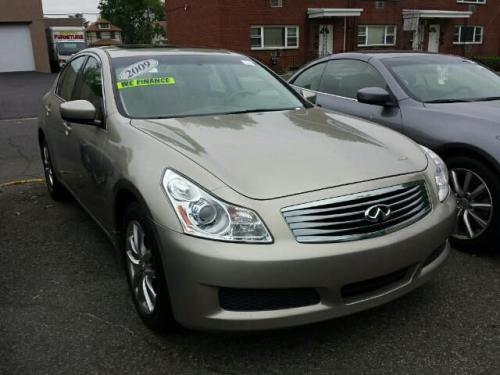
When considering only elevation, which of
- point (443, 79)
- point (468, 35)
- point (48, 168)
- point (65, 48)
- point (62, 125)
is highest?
point (443, 79)

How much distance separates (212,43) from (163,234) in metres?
23.8

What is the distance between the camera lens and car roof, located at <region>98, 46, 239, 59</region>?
3.95 meters

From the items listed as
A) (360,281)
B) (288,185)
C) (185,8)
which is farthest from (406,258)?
(185,8)

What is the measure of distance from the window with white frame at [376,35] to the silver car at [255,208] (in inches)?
1016

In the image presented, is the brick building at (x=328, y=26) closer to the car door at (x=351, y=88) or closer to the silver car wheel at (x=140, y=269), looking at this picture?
the car door at (x=351, y=88)

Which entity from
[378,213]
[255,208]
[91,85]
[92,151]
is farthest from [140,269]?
[91,85]

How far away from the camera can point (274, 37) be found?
83.8 ft

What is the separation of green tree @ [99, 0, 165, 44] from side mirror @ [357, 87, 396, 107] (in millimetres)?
64939

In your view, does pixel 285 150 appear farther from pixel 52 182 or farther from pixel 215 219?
pixel 52 182

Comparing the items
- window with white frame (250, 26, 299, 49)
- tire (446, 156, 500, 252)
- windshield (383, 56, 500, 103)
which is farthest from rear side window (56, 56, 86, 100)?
window with white frame (250, 26, 299, 49)

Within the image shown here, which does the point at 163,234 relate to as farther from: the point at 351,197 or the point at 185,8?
the point at 185,8

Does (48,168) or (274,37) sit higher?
(274,37)

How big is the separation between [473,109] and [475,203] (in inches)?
32.0

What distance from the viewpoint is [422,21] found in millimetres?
28953
